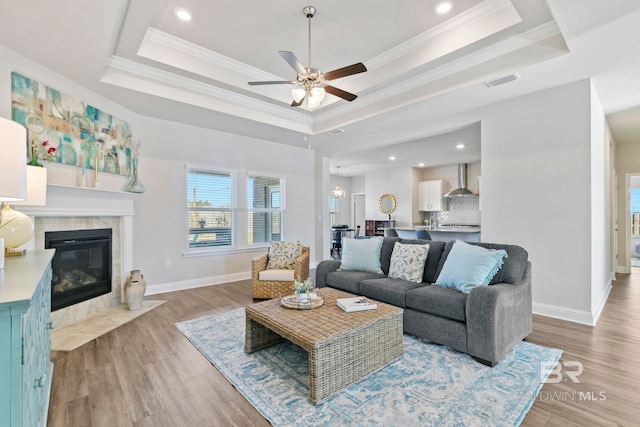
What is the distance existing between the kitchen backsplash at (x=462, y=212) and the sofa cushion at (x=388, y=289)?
254 inches

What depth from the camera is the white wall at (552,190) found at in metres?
3.38

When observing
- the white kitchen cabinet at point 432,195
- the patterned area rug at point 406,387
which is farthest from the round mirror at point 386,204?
the patterned area rug at point 406,387

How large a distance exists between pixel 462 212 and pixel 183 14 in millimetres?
8398

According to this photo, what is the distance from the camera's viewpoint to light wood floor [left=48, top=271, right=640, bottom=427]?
1.86m

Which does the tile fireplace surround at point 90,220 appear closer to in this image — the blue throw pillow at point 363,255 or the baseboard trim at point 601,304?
the blue throw pillow at point 363,255

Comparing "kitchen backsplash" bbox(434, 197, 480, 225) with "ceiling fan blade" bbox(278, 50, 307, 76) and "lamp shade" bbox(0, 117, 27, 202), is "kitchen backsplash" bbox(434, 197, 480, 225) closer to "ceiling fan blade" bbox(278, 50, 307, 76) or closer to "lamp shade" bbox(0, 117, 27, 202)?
"ceiling fan blade" bbox(278, 50, 307, 76)

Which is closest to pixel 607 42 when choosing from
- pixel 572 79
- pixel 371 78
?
pixel 572 79

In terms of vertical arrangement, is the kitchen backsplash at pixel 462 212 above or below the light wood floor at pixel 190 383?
above

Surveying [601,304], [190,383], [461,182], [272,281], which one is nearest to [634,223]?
[461,182]

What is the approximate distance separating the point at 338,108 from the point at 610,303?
15.8 ft

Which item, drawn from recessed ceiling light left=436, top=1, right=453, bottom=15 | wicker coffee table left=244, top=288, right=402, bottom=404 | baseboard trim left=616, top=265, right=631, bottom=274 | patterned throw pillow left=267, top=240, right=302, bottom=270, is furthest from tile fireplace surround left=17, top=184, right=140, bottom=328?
baseboard trim left=616, top=265, right=631, bottom=274

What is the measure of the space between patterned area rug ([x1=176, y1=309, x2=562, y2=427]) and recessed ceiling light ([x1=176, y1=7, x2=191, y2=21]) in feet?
10.7

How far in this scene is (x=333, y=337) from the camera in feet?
6.65

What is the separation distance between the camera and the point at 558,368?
2.38m
